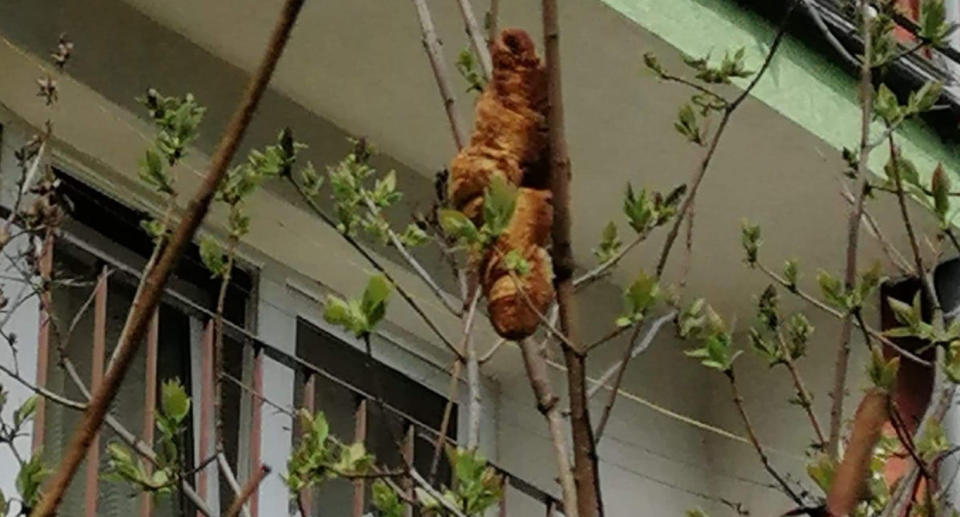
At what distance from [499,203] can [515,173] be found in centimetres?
4

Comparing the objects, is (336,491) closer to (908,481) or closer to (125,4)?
(125,4)

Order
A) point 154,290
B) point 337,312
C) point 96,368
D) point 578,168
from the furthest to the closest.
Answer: point 578,168
point 96,368
point 337,312
point 154,290

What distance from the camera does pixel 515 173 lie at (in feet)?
4.20

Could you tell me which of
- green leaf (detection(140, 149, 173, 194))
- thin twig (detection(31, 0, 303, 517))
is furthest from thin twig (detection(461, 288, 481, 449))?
thin twig (detection(31, 0, 303, 517))

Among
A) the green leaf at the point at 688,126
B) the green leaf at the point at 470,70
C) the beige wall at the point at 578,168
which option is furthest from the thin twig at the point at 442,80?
the beige wall at the point at 578,168

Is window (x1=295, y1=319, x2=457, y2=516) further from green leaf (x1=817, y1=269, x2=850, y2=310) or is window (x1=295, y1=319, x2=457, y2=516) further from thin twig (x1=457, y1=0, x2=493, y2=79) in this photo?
thin twig (x1=457, y1=0, x2=493, y2=79)

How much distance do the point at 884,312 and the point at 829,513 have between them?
11.0 ft

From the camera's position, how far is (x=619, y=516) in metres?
4.41

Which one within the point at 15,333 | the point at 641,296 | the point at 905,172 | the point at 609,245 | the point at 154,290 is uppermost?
the point at 15,333

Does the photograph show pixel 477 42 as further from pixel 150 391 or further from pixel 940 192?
pixel 150 391

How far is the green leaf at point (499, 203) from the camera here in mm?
1252

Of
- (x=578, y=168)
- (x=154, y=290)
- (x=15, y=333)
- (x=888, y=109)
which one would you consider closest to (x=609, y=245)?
(x=888, y=109)

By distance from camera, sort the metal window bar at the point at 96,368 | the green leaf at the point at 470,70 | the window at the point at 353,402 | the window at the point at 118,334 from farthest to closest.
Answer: the window at the point at 353,402, the window at the point at 118,334, the metal window bar at the point at 96,368, the green leaf at the point at 470,70

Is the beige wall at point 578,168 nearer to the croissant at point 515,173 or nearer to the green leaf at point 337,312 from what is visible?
the green leaf at point 337,312
